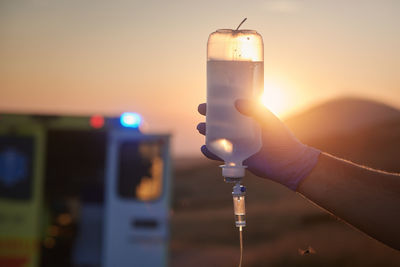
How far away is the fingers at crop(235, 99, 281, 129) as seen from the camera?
9.42 feet

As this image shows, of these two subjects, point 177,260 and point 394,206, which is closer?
point 394,206

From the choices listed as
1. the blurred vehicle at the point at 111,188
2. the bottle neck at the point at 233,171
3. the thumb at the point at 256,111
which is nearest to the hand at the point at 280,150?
the thumb at the point at 256,111

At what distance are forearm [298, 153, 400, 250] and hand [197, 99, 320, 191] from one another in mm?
39

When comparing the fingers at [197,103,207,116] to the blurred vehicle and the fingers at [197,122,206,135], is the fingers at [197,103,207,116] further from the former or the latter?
the blurred vehicle

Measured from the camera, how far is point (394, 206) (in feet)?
9.41

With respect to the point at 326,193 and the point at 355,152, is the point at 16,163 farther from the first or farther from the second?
the point at 355,152

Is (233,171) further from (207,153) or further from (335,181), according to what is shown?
(335,181)

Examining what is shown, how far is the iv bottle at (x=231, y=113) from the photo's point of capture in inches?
117

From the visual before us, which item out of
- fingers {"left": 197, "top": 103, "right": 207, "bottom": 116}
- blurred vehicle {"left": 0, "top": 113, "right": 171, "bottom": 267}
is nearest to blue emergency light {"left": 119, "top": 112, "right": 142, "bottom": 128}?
blurred vehicle {"left": 0, "top": 113, "right": 171, "bottom": 267}

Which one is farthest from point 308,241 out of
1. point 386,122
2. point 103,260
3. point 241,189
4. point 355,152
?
point 386,122

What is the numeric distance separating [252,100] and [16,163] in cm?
684

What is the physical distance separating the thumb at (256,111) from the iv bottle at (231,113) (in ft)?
0.26

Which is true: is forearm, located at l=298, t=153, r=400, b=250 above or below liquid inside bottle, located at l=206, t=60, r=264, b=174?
below

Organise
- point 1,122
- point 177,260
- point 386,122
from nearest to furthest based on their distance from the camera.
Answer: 1. point 1,122
2. point 177,260
3. point 386,122
